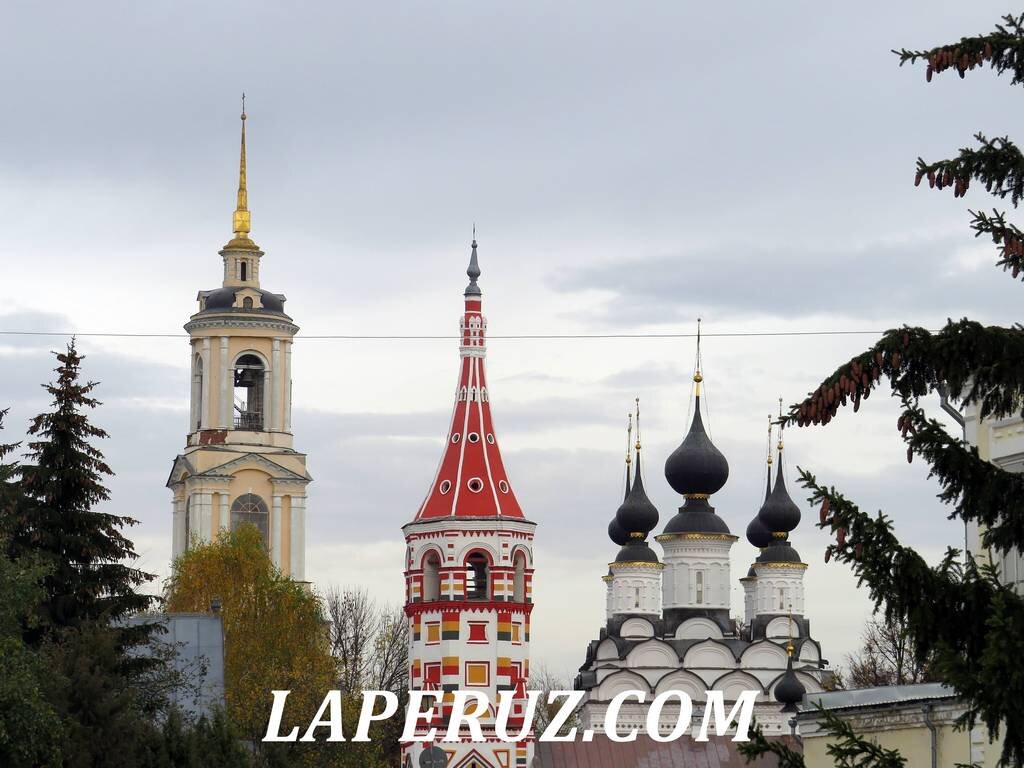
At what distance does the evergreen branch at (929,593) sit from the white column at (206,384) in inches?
2315

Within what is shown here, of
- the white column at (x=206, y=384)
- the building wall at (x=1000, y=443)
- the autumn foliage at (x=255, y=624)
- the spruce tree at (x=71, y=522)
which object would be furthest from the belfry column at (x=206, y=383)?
the building wall at (x=1000, y=443)

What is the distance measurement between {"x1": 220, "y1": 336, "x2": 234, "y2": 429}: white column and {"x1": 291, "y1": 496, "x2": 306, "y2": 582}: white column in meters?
2.99

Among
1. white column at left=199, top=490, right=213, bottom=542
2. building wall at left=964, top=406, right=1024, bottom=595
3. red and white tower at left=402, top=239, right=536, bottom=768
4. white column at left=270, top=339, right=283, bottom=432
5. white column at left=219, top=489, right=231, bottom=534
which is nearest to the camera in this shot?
building wall at left=964, top=406, right=1024, bottom=595

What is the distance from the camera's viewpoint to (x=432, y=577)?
56.0m

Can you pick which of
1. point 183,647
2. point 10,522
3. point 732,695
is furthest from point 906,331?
point 732,695

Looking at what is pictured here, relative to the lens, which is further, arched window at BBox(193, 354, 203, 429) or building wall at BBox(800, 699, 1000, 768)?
arched window at BBox(193, 354, 203, 429)

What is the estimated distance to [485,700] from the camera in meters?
54.7

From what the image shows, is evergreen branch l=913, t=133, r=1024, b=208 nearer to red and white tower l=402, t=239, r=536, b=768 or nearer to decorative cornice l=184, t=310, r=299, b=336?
red and white tower l=402, t=239, r=536, b=768

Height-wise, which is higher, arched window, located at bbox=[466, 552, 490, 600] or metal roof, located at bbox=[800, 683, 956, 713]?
arched window, located at bbox=[466, 552, 490, 600]

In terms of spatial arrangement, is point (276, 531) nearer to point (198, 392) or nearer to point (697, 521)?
point (198, 392)

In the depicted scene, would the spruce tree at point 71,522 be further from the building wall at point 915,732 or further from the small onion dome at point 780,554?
the small onion dome at point 780,554

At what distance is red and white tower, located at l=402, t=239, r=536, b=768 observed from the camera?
179ft

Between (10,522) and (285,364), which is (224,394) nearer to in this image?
(285,364)

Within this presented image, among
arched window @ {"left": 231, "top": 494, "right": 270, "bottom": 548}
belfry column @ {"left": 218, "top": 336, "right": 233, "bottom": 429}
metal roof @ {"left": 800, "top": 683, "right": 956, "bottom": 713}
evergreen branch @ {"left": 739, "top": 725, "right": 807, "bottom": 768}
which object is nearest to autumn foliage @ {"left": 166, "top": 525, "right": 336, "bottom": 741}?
arched window @ {"left": 231, "top": 494, "right": 270, "bottom": 548}
